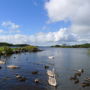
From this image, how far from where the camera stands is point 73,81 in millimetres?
32219

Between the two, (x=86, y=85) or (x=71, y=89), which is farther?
(x=86, y=85)

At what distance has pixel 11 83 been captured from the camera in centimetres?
3097

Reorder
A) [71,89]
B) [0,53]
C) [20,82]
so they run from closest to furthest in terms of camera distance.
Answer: [71,89], [20,82], [0,53]

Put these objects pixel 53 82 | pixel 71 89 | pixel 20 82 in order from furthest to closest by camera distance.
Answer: pixel 20 82 < pixel 53 82 < pixel 71 89

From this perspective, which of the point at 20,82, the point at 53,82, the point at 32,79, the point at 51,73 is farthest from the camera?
the point at 51,73

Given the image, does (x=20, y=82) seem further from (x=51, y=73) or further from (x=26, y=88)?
(x=51, y=73)

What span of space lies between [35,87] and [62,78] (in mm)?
7820

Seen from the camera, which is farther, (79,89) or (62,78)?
(62,78)

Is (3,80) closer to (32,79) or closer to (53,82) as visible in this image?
(32,79)

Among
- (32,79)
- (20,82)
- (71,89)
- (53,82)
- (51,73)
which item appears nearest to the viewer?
(71,89)

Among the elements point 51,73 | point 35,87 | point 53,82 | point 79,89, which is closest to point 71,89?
point 79,89

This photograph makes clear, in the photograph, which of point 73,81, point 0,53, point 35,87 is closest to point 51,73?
point 73,81

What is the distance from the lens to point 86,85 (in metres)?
29.7

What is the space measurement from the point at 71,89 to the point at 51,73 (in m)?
8.98
